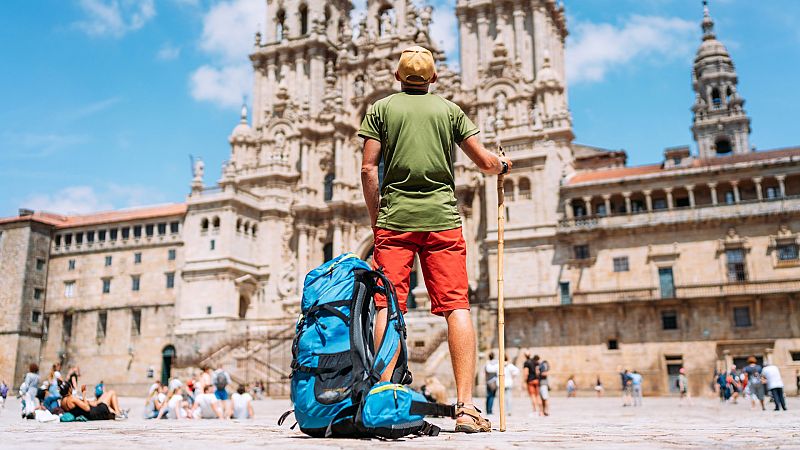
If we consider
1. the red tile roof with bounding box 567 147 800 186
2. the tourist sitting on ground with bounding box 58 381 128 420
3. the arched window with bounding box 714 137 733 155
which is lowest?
the tourist sitting on ground with bounding box 58 381 128 420

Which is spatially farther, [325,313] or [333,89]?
[333,89]

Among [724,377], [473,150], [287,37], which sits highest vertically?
[287,37]

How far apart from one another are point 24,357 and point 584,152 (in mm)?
49709

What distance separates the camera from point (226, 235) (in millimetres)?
45719

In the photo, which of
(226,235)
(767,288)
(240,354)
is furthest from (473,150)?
(226,235)

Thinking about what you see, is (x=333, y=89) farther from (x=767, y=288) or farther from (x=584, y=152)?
(x=767, y=288)

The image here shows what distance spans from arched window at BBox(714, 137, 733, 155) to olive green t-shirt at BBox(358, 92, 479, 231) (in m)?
66.6

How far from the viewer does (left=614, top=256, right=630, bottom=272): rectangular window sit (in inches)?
1515

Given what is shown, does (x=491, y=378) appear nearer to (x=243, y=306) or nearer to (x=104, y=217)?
(x=243, y=306)

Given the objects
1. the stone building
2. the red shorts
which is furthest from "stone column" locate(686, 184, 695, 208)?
the red shorts

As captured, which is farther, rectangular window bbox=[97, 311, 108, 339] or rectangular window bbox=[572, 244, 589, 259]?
rectangular window bbox=[97, 311, 108, 339]

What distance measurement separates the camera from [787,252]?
116 feet

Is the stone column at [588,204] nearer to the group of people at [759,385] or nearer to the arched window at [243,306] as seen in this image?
the group of people at [759,385]

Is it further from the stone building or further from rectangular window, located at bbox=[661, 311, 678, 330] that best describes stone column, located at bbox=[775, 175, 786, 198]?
rectangular window, located at bbox=[661, 311, 678, 330]
